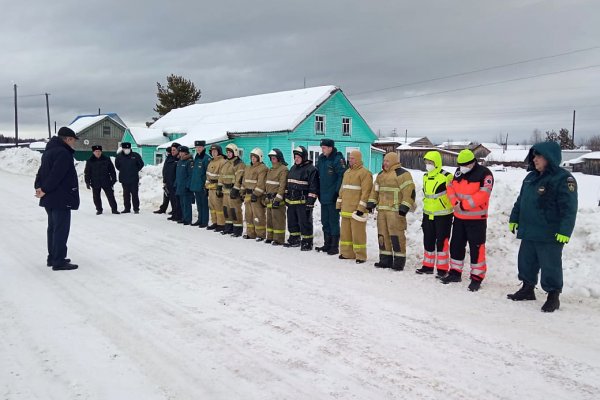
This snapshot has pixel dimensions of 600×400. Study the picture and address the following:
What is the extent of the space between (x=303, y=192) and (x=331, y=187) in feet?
2.10

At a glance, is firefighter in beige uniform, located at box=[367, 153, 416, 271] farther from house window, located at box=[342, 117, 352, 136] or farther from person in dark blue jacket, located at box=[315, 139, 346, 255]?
house window, located at box=[342, 117, 352, 136]

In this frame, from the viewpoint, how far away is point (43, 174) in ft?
23.6

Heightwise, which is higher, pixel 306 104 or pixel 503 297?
pixel 306 104

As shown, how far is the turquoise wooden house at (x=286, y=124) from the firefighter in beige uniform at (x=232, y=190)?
1609cm

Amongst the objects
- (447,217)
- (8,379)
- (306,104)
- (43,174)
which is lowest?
(8,379)

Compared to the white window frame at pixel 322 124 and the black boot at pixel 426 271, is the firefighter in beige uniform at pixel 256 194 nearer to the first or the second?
the black boot at pixel 426 271

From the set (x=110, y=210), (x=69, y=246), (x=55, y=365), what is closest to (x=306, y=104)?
(x=110, y=210)

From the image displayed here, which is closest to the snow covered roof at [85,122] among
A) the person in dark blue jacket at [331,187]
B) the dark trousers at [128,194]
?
the dark trousers at [128,194]

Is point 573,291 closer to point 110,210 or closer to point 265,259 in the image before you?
point 265,259

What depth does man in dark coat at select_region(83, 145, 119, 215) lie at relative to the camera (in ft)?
45.6

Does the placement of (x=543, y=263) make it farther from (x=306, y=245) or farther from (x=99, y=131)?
(x=99, y=131)

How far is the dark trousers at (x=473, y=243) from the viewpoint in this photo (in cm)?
641

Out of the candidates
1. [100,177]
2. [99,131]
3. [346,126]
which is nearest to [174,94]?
[99,131]

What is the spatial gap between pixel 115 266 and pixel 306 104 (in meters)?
22.8
